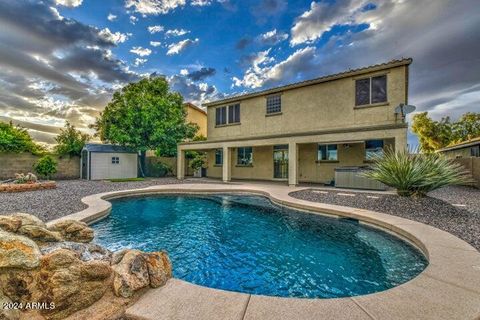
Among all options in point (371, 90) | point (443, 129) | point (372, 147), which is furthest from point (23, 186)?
point (443, 129)

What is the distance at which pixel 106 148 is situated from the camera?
18.1m

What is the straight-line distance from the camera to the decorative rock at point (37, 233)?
330 cm

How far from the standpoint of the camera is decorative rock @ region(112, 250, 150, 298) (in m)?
2.50

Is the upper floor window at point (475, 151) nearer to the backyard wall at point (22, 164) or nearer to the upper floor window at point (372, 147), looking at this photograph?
the upper floor window at point (372, 147)

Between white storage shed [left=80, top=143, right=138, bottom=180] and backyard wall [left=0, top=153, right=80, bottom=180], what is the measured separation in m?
1.02

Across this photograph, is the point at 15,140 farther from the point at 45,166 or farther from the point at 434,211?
the point at 434,211

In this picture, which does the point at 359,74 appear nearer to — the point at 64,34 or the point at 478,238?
the point at 478,238

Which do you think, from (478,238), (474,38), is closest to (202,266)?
(478,238)

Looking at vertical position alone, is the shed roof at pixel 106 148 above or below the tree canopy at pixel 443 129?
below

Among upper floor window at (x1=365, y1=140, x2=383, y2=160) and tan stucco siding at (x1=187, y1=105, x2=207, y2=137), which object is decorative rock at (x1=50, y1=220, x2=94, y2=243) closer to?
upper floor window at (x1=365, y1=140, x2=383, y2=160)

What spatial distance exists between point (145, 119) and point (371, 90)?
15.2 meters

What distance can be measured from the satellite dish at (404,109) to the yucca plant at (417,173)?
3.52 meters

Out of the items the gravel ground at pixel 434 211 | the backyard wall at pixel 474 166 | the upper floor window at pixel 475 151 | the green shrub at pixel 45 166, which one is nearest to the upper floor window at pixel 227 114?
the gravel ground at pixel 434 211

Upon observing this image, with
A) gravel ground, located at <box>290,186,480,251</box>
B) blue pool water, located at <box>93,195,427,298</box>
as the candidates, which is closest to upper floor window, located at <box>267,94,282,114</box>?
gravel ground, located at <box>290,186,480,251</box>
